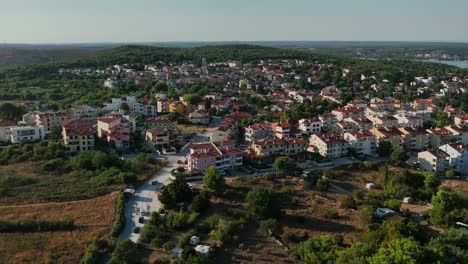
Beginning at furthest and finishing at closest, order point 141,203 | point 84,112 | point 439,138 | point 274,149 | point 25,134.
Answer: point 84,112, point 439,138, point 25,134, point 274,149, point 141,203

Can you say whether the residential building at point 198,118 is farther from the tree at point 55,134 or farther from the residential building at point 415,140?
the residential building at point 415,140

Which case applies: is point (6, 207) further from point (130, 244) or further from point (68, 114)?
point (68, 114)

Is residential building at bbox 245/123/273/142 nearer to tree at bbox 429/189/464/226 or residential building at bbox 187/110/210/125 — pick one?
residential building at bbox 187/110/210/125

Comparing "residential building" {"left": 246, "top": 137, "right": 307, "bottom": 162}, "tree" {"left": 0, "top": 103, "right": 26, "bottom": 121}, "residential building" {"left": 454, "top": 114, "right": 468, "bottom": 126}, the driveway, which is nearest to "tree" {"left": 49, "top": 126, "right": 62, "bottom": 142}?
"tree" {"left": 0, "top": 103, "right": 26, "bottom": 121}

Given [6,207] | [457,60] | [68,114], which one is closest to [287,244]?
[6,207]

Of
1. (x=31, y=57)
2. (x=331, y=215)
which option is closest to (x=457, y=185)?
(x=331, y=215)

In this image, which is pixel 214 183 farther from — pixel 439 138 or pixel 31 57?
pixel 31 57
